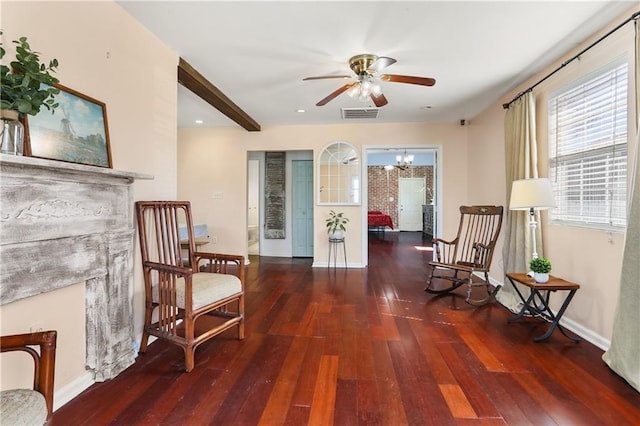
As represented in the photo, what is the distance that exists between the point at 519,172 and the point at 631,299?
156cm

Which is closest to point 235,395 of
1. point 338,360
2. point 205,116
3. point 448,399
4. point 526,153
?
point 338,360

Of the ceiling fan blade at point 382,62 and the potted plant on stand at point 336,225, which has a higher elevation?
the ceiling fan blade at point 382,62

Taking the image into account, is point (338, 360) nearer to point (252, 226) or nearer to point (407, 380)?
point (407, 380)

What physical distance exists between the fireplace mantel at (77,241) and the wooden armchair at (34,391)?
15.9 inches

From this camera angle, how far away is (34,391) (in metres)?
1.00

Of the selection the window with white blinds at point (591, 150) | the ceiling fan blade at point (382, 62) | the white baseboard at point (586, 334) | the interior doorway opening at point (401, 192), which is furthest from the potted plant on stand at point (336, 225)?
the interior doorway opening at point (401, 192)

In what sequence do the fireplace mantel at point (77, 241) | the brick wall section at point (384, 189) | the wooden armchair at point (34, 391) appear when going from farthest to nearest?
the brick wall section at point (384, 189) → the fireplace mantel at point (77, 241) → the wooden armchair at point (34, 391)

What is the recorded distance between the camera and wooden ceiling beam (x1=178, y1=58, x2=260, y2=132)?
2.86m

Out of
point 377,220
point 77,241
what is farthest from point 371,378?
point 377,220

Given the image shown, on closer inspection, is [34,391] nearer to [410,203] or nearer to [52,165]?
[52,165]

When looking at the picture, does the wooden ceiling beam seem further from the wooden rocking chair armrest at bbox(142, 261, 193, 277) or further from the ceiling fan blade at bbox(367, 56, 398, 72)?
the wooden rocking chair armrest at bbox(142, 261, 193, 277)

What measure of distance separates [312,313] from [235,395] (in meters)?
1.32

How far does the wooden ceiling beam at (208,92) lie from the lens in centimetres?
286

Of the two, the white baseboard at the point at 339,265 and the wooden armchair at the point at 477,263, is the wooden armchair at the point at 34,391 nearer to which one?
the wooden armchair at the point at 477,263
